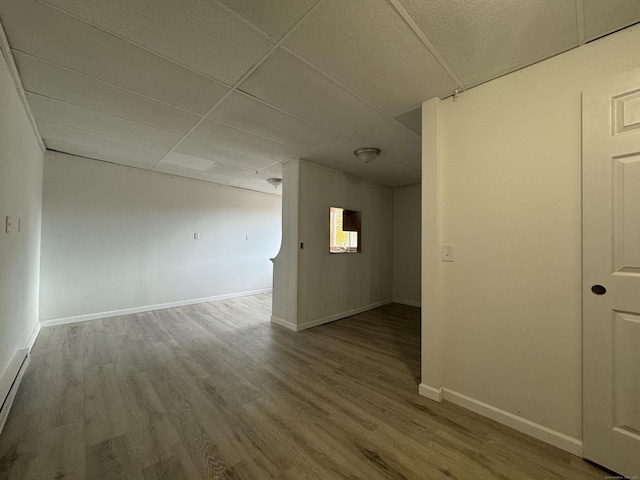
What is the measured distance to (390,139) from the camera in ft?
9.61

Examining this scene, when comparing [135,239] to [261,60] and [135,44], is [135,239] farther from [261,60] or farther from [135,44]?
[261,60]

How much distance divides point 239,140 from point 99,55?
4.75ft

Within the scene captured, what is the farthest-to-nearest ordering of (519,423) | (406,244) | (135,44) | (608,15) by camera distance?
1. (406,244)
2. (519,423)
3. (135,44)
4. (608,15)

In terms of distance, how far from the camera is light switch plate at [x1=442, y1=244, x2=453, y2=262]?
202 cm

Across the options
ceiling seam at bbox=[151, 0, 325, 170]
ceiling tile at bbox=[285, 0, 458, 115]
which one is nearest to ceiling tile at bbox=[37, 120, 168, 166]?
ceiling seam at bbox=[151, 0, 325, 170]

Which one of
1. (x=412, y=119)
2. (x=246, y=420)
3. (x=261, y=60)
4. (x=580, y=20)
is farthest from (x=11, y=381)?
(x=580, y=20)

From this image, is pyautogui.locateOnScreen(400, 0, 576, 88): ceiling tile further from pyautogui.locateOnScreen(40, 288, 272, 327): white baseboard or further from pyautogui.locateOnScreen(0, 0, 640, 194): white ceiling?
pyautogui.locateOnScreen(40, 288, 272, 327): white baseboard

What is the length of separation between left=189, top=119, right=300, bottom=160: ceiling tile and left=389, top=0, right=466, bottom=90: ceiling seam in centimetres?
194

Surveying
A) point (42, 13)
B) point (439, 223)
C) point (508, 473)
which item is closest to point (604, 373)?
point (508, 473)

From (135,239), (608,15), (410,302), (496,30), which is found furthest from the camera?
(410,302)

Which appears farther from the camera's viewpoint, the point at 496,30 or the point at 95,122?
the point at 95,122

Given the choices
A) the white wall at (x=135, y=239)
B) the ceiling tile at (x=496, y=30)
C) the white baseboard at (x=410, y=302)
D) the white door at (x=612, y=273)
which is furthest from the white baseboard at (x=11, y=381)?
the white baseboard at (x=410, y=302)

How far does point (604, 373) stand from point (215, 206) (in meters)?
5.75

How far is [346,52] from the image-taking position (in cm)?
159
